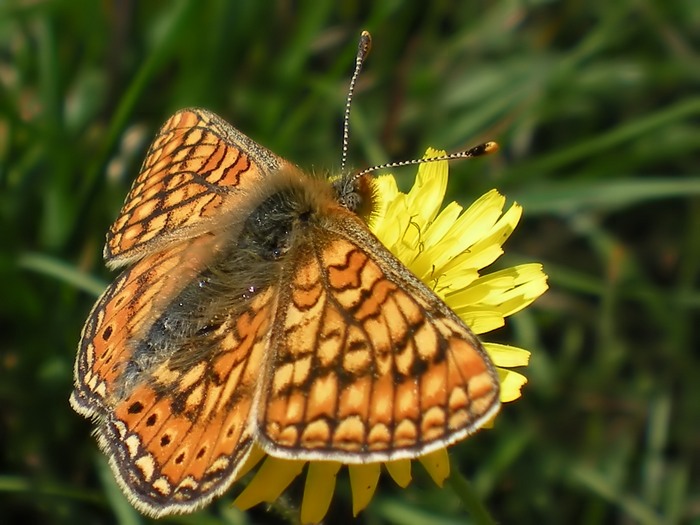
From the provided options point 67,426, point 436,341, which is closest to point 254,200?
point 436,341

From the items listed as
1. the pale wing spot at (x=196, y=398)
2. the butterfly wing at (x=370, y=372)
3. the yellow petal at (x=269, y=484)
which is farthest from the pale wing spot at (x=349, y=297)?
the yellow petal at (x=269, y=484)

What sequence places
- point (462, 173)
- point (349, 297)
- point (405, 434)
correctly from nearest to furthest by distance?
point (405, 434) < point (349, 297) < point (462, 173)

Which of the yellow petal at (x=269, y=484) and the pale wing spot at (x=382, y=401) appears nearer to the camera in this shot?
the pale wing spot at (x=382, y=401)

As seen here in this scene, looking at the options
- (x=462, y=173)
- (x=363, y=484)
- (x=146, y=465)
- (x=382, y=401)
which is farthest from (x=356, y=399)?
(x=462, y=173)

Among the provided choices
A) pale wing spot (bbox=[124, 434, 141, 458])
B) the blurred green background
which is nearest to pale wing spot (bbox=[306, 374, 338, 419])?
pale wing spot (bbox=[124, 434, 141, 458])

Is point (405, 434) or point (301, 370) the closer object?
point (405, 434)

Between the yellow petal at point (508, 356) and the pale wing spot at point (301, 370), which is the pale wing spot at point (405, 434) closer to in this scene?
the pale wing spot at point (301, 370)

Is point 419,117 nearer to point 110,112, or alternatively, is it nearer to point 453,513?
point 110,112

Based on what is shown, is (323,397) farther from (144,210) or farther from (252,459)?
(144,210)
